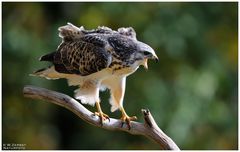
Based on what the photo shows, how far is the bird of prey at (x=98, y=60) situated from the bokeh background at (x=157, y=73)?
680 cm

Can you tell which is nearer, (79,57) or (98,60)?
(98,60)

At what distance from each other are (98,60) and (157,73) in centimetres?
832

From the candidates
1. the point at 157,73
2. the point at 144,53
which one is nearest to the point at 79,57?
the point at 144,53

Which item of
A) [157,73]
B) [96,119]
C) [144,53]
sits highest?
[144,53]

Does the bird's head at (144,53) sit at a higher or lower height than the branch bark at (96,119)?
higher

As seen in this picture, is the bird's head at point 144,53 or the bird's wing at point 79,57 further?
the bird's wing at point 79,57

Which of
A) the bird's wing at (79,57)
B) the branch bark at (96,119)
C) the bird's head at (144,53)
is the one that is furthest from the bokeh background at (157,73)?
the bird's head at (144,53)

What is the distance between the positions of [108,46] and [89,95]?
1.41ft

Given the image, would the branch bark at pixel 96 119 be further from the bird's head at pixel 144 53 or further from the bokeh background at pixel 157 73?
the bokeh background at pixel 157 73

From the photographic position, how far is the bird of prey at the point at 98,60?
22.0ft

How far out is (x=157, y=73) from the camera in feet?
49.6

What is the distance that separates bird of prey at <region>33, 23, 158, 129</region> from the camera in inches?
264

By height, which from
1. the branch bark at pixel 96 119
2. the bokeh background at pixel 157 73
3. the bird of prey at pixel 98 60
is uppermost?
the bird of prey at pixel 98 60

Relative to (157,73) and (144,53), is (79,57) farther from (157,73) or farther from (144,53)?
(157,73)
